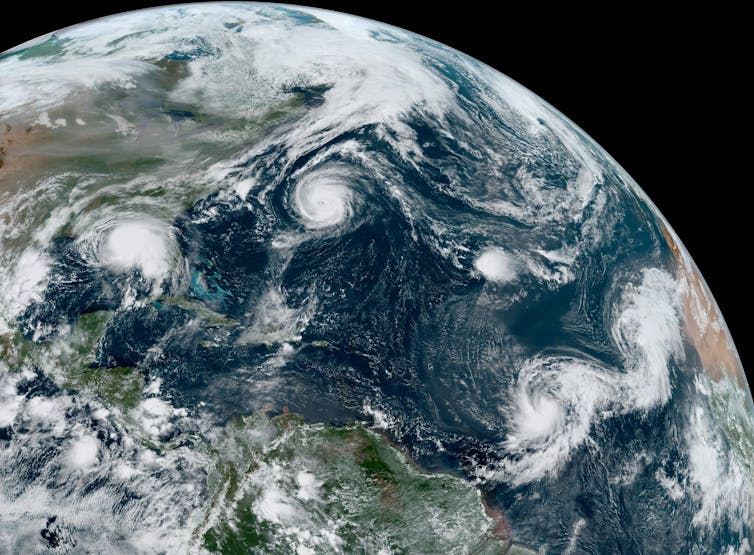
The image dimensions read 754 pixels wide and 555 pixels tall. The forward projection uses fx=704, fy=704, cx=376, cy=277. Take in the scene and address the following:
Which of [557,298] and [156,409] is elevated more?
[557,298]

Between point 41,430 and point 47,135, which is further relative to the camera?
point 47,135

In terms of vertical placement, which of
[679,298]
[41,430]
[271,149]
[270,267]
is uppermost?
[271,149]

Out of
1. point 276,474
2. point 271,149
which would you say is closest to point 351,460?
point 276,474

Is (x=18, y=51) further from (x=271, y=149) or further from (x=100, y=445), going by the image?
(x=100, y=445)

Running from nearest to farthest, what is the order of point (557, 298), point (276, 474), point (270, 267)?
point (276, 474) → point (270, 267) → point (557, 298)

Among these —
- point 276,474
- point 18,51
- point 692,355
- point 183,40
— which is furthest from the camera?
point 18,51

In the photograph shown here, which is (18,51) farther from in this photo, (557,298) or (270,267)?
(557,298)
